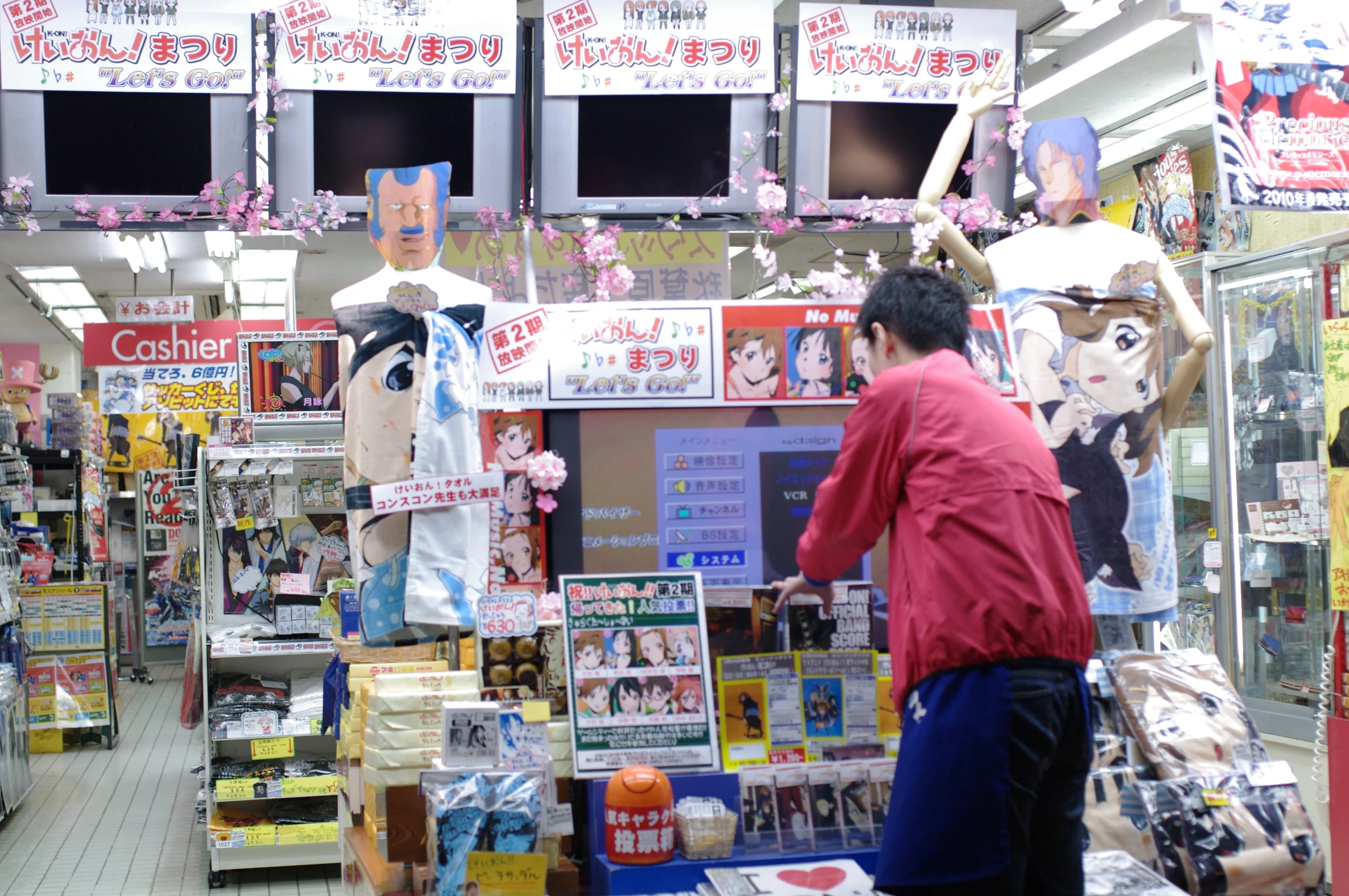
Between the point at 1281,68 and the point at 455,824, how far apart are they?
3460mm

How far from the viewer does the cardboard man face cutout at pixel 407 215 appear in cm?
348

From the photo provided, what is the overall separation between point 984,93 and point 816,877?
239 cm

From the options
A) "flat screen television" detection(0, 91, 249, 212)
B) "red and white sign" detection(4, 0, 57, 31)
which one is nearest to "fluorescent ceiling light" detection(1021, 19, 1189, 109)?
"flat screen television" detection(0, 91, 249, 212)

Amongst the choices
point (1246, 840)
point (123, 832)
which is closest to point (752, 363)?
point (1246, 840)

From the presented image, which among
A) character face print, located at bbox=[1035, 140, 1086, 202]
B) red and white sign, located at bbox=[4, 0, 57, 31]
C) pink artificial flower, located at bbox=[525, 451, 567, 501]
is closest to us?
pink artificial flower, located at bbox=[525, 451, 567, 501]

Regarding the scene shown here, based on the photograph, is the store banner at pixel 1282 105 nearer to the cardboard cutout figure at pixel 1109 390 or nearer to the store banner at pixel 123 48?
the cardboard cutout figure at pixel 1109 390

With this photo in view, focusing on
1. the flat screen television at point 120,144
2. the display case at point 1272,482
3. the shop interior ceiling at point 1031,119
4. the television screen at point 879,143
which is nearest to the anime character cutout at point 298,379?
the shop interior ceiling at point 1031,119

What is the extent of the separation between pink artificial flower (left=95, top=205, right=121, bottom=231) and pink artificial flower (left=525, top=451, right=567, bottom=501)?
2.40 metres

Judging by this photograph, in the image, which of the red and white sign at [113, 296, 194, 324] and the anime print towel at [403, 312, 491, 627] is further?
the red and white sign at [113, 296, 194, 324]

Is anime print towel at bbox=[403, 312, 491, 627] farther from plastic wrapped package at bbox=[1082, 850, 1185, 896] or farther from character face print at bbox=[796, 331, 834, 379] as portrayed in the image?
plastic wrapped package at bbox=[1082, 850, 1185, 896]

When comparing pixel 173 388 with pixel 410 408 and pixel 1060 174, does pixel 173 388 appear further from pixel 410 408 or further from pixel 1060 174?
pixel 1060 174

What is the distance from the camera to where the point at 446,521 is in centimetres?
291

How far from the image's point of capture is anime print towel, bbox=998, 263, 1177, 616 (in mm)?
3322

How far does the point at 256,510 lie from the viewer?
570cm
